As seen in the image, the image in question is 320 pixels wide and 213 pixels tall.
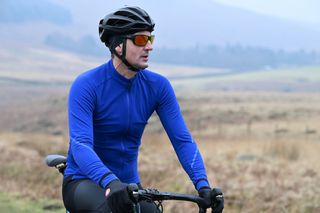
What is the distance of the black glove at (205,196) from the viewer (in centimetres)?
351

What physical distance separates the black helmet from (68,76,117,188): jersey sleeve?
1.10ft

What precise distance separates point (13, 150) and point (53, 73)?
151m

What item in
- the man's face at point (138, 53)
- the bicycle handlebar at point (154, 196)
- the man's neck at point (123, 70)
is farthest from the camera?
the man's neck at point (123, 70)

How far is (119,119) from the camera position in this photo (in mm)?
3898


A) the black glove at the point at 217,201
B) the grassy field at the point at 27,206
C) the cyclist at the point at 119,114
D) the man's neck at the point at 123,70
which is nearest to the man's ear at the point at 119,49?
the cyclist at the point at 119,114

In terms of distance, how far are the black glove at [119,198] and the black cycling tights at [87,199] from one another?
27 cm

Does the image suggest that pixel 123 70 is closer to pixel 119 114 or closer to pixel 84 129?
pixel 119 114

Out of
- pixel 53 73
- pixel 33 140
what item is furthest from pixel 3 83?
pixel 33 140

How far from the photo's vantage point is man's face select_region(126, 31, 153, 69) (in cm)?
387

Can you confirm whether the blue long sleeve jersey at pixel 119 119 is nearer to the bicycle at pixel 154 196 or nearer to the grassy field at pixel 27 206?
the bicycle at pixel 154 196

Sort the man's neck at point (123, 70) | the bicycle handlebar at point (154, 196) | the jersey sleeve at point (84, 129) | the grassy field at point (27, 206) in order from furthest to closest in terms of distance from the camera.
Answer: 1. the grassy field at point (27, 206)
2. the man's neck at point (123, 70)
3. the jersey sleeve at point (84, 129)
4. the bicycle handlebar at point (154, 196)

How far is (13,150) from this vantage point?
16.3 metres

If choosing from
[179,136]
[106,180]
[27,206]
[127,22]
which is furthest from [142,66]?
[27,206]

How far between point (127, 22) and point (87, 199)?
3.32ft
